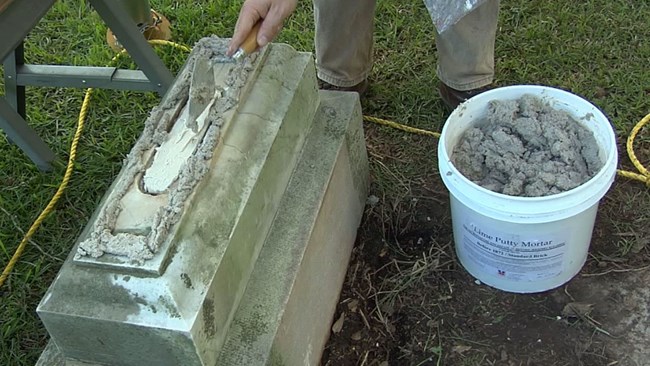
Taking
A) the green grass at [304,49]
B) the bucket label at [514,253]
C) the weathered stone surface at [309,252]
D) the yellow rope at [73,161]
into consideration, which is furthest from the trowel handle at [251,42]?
the yellow rope at [73,161]

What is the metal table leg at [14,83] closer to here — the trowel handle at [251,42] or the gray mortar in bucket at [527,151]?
the trowel handle at [251,42]

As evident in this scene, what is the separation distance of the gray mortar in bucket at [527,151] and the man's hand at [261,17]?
57 centimetres

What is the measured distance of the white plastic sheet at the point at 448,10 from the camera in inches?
76.3

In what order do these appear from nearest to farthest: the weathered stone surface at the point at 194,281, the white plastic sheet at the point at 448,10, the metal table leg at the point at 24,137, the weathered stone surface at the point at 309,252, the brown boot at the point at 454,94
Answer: the weathered stone surface at the point at 194,281, the weathered stone surface at the point at 309,252, the white plastic sheet at the point at 448,10, the metal table leg at the point at 24,137, the brown boot at the point at 454,94

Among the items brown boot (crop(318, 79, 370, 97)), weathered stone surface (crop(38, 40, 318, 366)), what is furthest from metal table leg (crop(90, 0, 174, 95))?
weathered stone surface (crop(38, 40, 318, 366))

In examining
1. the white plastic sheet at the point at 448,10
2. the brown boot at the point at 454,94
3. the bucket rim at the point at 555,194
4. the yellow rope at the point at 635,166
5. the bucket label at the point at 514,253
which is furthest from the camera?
the brown boot at the point at 454,94

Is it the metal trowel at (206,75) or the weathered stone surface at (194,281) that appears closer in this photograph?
the weathered stone surface at (194,281)

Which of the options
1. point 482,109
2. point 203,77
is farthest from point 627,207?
point 203,77

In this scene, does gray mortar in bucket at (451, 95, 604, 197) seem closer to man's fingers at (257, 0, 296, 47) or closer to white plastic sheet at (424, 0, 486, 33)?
white plastic sheet at (424, 0, 486, 33)

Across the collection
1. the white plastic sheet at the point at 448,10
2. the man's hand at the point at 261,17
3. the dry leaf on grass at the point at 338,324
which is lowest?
the dry leaf on grass at the point at 338,324

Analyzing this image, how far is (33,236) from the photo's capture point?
2240 mm

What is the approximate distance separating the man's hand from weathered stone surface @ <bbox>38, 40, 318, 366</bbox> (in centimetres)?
A: 15

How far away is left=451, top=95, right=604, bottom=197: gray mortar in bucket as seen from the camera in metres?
1.83

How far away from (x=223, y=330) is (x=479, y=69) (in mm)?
1208
